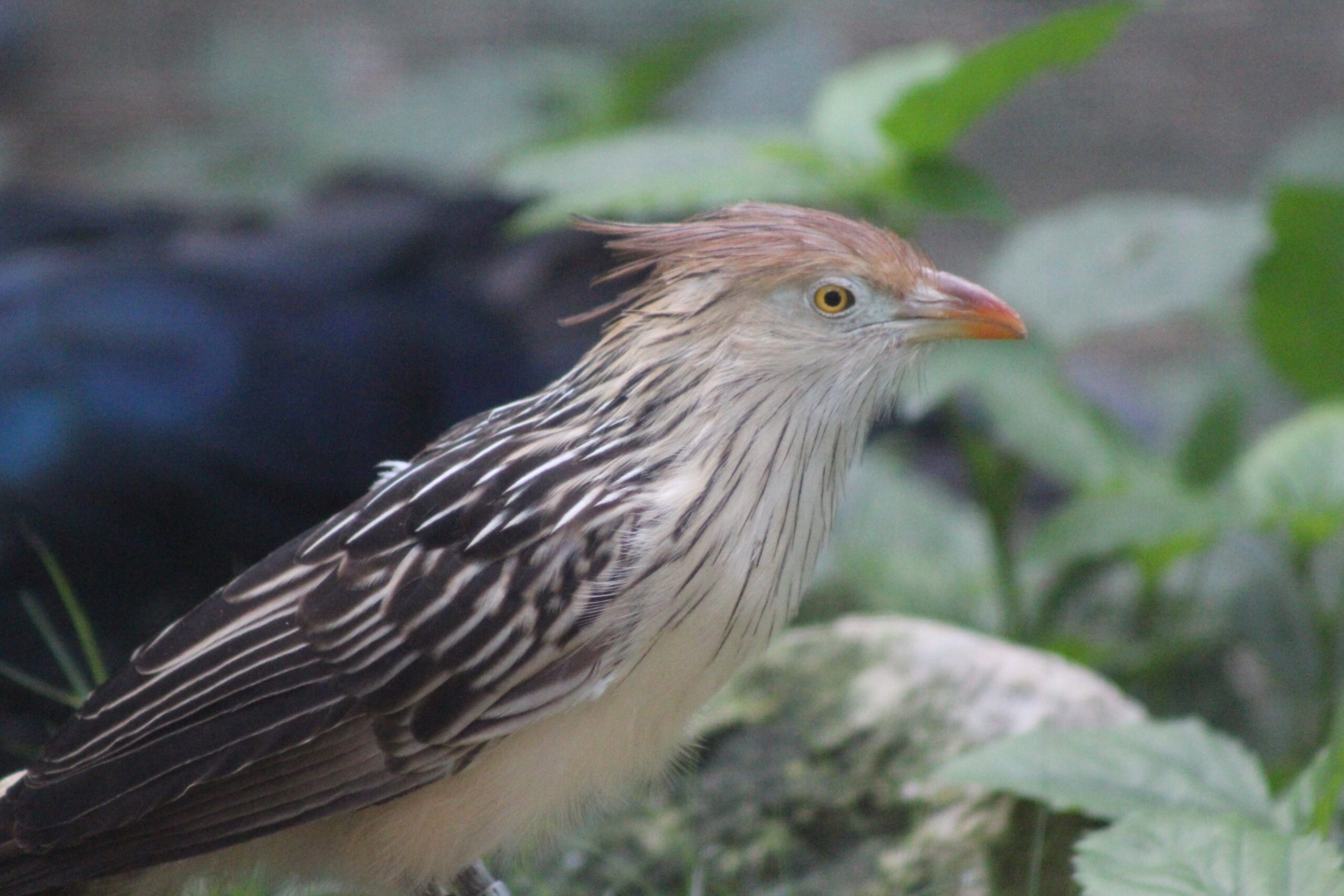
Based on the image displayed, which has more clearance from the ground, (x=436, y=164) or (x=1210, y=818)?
(x=436, y=164)

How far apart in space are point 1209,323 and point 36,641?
15.2 ft

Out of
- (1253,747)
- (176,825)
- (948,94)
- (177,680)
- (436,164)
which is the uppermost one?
(436,164)

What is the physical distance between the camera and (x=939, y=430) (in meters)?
5.46

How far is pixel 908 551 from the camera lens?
450 centimetres

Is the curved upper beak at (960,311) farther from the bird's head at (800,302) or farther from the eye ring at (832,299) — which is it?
the eye ring at (832,299)

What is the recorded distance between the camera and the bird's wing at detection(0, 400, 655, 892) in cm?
213

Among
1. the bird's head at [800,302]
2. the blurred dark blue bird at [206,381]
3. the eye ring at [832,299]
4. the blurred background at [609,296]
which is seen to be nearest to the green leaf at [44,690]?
the blurred background at [609,296]

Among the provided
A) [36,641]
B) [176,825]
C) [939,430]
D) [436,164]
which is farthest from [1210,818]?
[436,164]

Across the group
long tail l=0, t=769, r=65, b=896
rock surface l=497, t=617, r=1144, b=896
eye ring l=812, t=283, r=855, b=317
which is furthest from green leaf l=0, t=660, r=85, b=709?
eye ring l=812, t=283, r=855, b=317

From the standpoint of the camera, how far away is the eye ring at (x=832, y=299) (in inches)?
86.1

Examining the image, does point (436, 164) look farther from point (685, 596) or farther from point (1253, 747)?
point (685, 596)

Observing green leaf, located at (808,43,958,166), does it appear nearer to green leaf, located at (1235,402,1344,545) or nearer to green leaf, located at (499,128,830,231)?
green leaf, located at (499,128,830,231)

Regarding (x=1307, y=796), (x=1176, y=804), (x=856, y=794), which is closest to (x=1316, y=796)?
(x=1307, y=796)

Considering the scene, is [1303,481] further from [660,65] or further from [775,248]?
[660,65]
